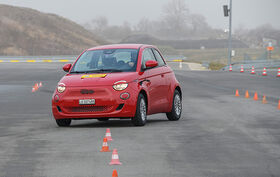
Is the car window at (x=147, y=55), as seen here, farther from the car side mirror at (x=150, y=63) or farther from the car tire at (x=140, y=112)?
the car tire at (x=140, y=112)

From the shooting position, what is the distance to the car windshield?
1254cm

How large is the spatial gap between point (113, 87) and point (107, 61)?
1069mm

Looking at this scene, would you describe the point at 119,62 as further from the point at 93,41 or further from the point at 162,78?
the point at 93,41

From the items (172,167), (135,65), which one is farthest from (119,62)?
(172,167)

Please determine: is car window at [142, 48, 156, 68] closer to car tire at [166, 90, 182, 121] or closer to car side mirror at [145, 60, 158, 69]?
car side mirror at [145, 60, 158, 69]

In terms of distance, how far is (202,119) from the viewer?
1425cm

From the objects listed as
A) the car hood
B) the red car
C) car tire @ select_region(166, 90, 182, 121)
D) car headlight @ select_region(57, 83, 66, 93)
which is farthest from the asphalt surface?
the car hood

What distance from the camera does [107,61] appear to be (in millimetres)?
12734

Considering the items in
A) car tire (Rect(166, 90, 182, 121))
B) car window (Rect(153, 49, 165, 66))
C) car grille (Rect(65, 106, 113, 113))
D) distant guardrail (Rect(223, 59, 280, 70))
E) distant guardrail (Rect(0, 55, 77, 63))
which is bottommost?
distant guardrail (Rect(0, 55, 77, 63))

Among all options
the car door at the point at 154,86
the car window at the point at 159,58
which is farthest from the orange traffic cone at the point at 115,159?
the car window at the point at 159,58

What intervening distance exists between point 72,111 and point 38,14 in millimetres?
125660

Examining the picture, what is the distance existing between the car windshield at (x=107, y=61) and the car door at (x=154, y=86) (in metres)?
0.30

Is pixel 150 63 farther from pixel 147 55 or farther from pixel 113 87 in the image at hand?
pixel 113 87

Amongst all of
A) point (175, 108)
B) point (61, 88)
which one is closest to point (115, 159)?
point (61, 88)
